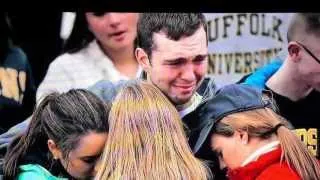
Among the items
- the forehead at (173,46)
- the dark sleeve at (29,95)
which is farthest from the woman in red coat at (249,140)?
the dark sleeve at (29,95)

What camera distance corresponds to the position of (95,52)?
407 centimetres

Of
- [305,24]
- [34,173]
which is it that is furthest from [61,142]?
[305,24]

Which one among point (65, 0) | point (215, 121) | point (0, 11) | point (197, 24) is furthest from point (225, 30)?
point (0, 11)

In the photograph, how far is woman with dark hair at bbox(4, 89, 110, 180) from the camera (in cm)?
388

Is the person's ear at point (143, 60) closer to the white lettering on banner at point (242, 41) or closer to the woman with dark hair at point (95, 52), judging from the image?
the woman with dark hair at point (95, 52)

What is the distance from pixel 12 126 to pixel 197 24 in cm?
101

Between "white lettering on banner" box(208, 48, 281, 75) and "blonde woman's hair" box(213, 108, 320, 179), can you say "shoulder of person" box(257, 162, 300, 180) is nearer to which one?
"blonde woman's hair" box(213, 108, 320, 179)

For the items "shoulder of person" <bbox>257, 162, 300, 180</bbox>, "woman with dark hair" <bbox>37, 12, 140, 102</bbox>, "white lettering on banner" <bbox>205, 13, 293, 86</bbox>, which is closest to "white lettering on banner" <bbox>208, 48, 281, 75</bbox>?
"white lettering on banner" <bbox>205, 13, 293, 86</bbox>

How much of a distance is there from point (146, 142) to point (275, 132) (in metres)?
0.61

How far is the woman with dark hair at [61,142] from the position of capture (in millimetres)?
3875

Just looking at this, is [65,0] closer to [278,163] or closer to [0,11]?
[0,11]

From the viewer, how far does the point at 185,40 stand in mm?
3920

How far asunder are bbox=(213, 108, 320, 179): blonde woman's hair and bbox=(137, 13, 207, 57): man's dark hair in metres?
0.45

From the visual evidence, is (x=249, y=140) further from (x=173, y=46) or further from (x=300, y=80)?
(x=173, y=46)
